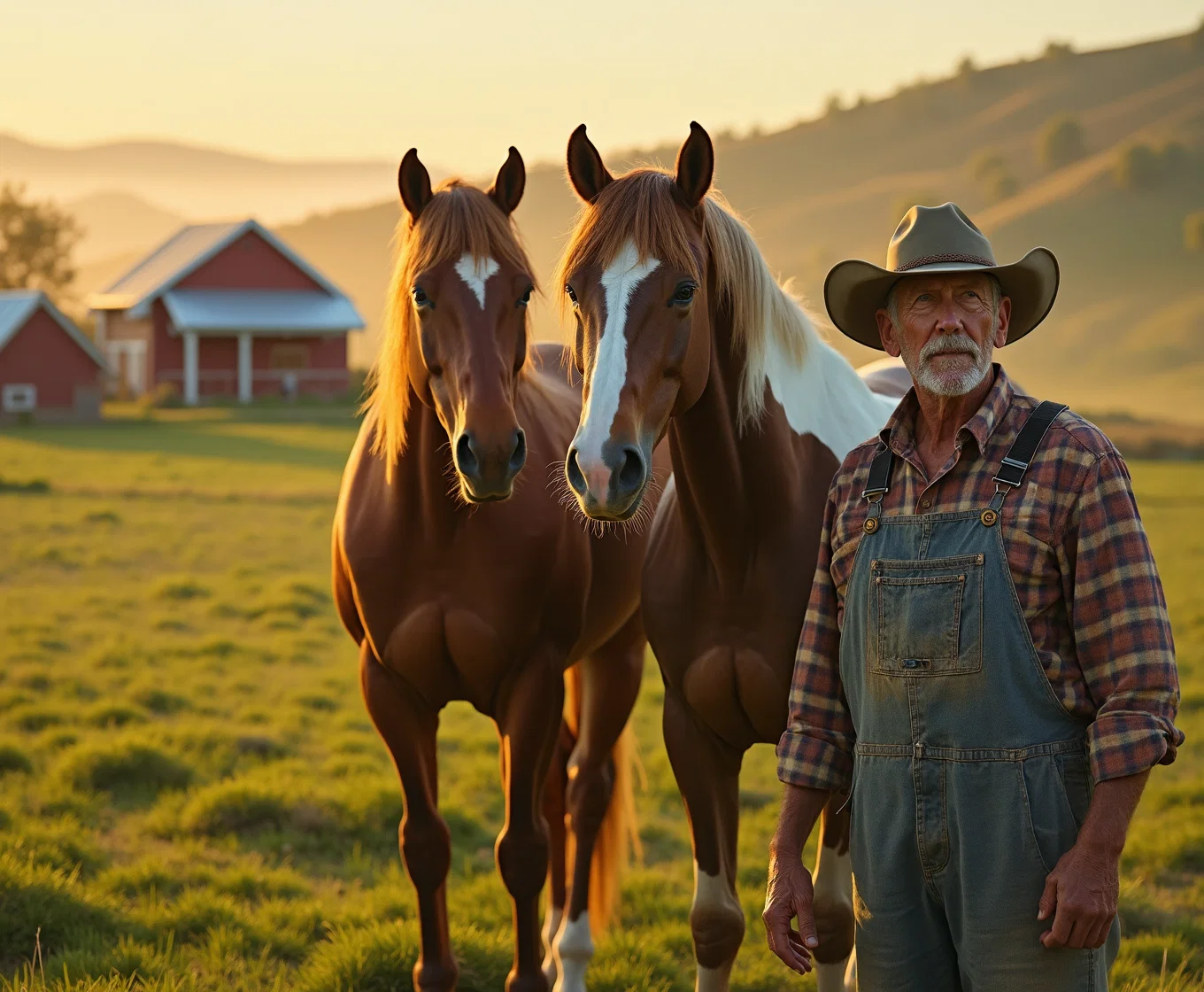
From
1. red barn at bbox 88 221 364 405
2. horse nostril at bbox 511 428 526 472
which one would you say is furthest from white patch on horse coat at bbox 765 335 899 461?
red barn at bbox 88 221 364 405

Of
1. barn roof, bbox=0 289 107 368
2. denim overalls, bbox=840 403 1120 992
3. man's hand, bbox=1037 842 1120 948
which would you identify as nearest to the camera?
man's hand, bbox=1037 842 1120 948

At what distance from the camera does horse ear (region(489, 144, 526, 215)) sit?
3785 mm

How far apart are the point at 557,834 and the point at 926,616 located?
308 cm

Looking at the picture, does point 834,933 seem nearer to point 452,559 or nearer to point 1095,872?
point 452,559

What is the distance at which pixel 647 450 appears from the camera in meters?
2.75

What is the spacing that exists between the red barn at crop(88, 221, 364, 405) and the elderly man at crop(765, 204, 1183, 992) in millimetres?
35348

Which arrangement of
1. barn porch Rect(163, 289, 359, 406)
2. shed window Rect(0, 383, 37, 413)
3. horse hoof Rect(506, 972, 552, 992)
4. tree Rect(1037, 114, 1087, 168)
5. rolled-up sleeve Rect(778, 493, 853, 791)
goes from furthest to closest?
tree Rect(1037, 114, 1087, 168)
barn porch Rect(163, 289, 359, 406)
shed window Rect(0, 383, 37, 413)
horse hoof Rect(506, 972, 552, 992)
rolled-up sleeve Rect(778, 493, 853, 791)

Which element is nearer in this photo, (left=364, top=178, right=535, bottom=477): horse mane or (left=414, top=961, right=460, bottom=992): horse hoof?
(left=364, top=178, right=535, bottom=477): horse mane

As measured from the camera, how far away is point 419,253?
11.8 ft

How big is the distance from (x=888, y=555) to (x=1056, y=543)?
32cm

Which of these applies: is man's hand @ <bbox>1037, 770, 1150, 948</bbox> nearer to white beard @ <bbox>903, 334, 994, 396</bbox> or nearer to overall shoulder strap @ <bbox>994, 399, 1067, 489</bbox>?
overall shoulder strap @ <bbox>994, 399, 1067, 489</bbox>

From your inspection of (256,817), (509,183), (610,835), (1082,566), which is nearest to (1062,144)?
(256,817)

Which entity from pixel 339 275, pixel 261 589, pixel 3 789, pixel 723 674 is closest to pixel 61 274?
pixel 261 589

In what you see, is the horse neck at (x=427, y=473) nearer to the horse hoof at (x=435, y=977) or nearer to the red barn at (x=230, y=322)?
the horse hoof at (x=435, y=977)
